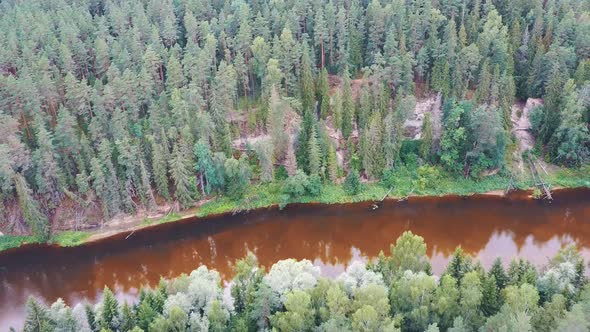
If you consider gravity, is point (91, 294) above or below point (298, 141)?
below

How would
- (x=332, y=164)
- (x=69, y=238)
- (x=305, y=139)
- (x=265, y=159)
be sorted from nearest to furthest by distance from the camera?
(x=69, y=238), (x=265, y=159), (x=305, y=139), (x=332, y=164)

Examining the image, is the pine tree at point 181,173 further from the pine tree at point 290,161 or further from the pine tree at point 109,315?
the pine tree at point 109,315

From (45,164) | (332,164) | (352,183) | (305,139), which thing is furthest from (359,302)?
(45,164)

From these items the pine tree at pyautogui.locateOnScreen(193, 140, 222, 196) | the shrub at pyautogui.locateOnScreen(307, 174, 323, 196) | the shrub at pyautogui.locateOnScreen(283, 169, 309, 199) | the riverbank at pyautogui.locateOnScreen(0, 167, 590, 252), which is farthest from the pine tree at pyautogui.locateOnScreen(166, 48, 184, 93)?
the shrub at pyautogui.locateOnScreen(307, 174, 323, 196)

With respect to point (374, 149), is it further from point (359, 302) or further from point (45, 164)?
point (45, 164)

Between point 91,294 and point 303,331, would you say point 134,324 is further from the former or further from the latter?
point 91,294

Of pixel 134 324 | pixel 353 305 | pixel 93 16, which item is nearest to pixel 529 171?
pixel 353 305

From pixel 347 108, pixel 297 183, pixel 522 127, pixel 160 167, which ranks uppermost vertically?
pixel 347 108

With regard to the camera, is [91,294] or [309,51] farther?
[309,51]
